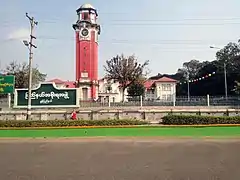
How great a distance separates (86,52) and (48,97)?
30.5m

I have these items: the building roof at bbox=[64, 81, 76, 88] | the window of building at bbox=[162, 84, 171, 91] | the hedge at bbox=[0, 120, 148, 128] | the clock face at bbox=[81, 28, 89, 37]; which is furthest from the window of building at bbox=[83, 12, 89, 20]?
the hedge at bbox=[0, 120, 148, 128]

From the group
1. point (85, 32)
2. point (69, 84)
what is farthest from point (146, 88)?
point (85, 32)

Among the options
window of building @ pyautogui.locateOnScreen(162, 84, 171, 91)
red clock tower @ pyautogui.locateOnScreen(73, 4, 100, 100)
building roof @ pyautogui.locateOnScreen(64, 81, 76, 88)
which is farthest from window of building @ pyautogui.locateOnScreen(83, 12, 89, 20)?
window of building @ pyautogui.locateOnScreen(162, 84, 171, 91)

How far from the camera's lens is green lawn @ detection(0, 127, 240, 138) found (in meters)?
17.8

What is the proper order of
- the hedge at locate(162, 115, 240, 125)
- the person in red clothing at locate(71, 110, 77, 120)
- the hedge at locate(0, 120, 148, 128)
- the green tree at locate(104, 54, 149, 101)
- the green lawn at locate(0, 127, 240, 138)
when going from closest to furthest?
the green lawn at locate(0, 127, 240, 138) → the hedge at locate(162, 115, 240, 125) → the hedge at locate(0, 120, 148, 128) → the person in red clothing at locate(71, 110, 77, 120) → the green tree at locate(104, 54, 149, 101)

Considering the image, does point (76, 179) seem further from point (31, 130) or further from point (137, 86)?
point (137, 86)

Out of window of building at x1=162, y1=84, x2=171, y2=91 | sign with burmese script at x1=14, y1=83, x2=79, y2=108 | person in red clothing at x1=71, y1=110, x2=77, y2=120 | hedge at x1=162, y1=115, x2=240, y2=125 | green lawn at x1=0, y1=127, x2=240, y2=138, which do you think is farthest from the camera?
window of building at x1=162, y1=84, x2=171, y2=91

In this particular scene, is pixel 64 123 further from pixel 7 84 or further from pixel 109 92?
pixel 109 92

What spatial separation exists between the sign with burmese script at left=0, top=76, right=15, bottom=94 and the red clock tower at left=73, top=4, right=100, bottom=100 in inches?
1126

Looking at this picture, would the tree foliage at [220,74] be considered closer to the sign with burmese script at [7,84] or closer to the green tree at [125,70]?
the green tree at [125,70]

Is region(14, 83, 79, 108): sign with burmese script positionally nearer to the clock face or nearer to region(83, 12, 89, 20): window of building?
the clock face

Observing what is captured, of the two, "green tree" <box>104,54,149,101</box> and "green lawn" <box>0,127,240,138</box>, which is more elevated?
"green tree" <box>104,54,149,101</box>

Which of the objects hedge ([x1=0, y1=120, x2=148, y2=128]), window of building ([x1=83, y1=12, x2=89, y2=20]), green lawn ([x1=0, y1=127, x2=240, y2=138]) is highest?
window of building ([x1=83, y1=12, x2=89, y2=20])

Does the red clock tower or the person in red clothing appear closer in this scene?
the person in red clothing
